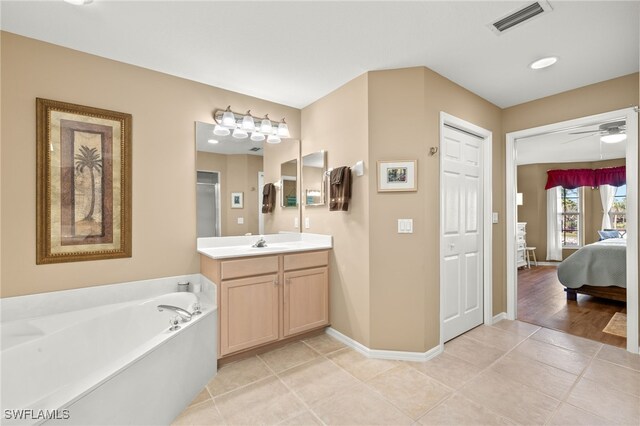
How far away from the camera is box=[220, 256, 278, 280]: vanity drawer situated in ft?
7.59

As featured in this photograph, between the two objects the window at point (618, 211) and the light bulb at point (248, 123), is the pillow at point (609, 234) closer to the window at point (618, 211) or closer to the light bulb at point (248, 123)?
the window at point (618, 211)

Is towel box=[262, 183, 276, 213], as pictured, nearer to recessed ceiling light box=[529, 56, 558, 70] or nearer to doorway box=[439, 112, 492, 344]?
doorway box=[439, 112, 492, 344]

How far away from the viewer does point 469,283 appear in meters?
3.00

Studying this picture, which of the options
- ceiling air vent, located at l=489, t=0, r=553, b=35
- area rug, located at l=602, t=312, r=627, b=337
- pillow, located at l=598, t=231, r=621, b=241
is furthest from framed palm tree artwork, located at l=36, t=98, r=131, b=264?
pillow, located at l=598, t=231, r=621, b=241

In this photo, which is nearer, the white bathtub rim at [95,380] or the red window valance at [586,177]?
the white bathtub rim at [95,380]

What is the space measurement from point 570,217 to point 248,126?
7649 mm

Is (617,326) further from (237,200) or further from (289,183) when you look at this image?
(237,200)

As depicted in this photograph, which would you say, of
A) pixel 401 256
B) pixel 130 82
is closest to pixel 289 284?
pixel 401 256

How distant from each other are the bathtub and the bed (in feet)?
15.4

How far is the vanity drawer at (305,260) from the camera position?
8.74 ft

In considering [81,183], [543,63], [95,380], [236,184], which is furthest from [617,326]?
[81,183]

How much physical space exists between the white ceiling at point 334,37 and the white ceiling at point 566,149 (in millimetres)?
2352

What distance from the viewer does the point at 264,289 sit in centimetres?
251

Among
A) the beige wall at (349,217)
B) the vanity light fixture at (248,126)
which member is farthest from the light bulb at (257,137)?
the beige wall at (349,217)
